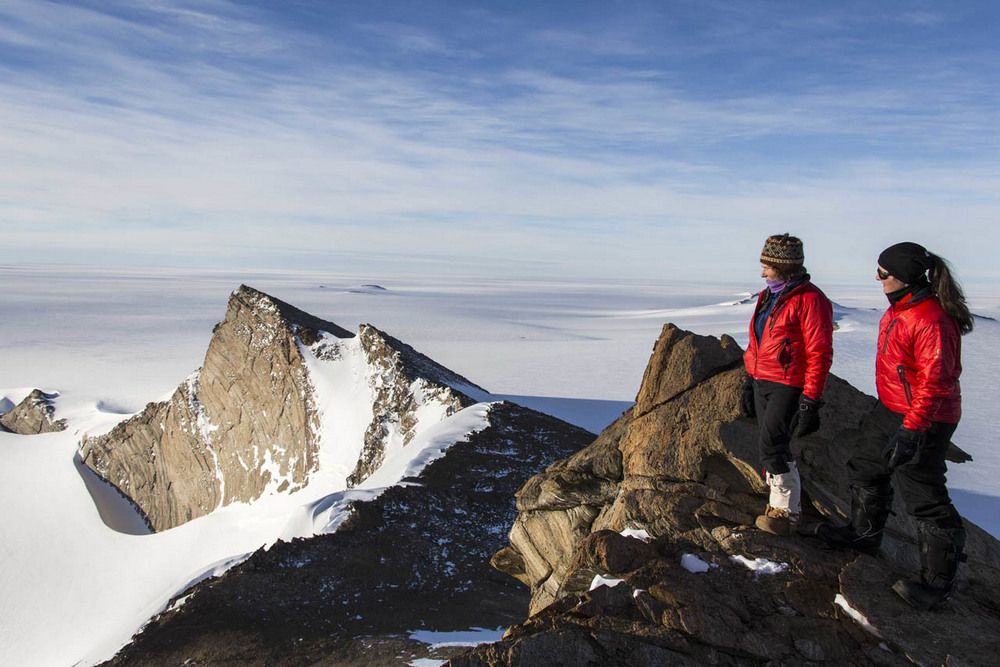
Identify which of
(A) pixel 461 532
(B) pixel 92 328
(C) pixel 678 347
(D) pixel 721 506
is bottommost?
(B) pixel 92 328

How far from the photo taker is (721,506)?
6598mm

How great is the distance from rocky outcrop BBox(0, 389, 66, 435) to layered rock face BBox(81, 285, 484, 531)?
259 inches

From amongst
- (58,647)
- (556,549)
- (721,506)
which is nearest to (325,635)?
(556,549)

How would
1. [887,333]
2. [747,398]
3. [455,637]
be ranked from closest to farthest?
1. [887,333]
2. [747,398]
3. [455,637]

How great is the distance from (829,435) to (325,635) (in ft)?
23.9

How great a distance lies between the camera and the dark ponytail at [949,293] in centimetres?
504

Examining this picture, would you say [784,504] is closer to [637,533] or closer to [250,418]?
[637,533]

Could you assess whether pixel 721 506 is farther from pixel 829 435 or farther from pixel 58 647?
pixel 58 647

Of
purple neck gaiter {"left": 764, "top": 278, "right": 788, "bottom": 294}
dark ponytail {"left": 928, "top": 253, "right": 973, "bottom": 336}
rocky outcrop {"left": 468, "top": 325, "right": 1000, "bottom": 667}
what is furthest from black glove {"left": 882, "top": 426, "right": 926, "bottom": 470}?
purple neck gaiter {"left": 764, "top": 278, "right": 788, "bottom": 294}

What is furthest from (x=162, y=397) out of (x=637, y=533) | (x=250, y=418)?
(x=637, y=533)

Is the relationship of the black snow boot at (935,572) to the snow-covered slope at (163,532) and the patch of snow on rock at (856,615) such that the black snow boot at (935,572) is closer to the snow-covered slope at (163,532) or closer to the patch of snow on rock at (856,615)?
the patch of snow on rock at (856,615)

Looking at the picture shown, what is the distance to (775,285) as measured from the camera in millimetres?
6172

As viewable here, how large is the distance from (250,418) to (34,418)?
19.2 meters

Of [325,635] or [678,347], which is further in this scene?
[325,635]
